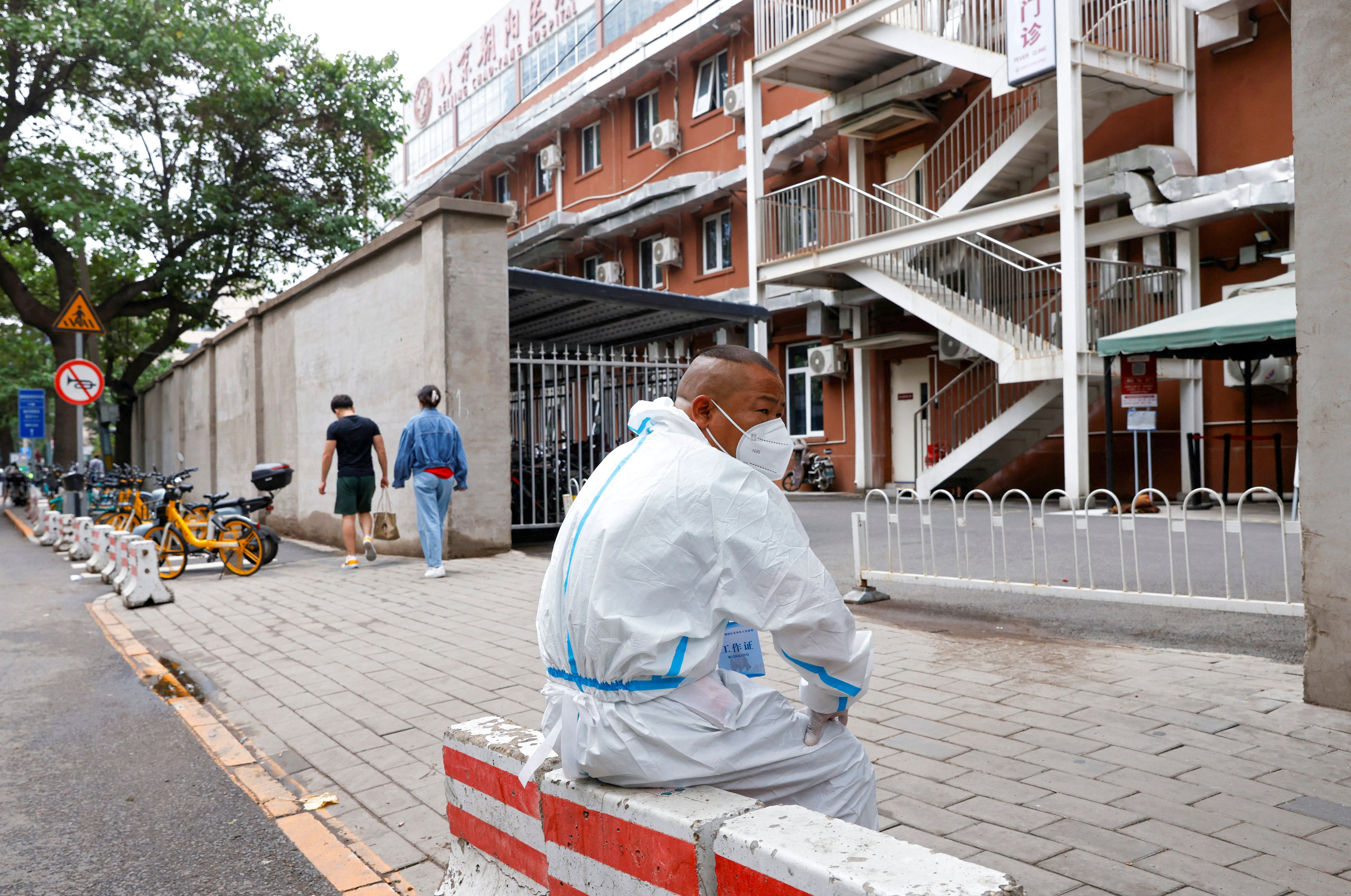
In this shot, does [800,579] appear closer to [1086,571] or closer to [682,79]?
[1086,571]

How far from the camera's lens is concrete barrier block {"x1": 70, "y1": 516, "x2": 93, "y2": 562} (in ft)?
44.4

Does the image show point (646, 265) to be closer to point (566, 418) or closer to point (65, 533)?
point (566, 418)

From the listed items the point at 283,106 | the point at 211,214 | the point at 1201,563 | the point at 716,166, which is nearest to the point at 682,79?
the point at 716,166

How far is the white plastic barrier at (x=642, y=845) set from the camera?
65.2 inches

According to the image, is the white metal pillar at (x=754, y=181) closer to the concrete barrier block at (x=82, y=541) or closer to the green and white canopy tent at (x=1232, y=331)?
the green and white canopy tent at (x=1232, y=331)

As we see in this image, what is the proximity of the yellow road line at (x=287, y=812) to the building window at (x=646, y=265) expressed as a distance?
21.5m

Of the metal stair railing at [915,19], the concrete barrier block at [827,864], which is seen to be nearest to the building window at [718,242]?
the metal stair railing at [915,19]

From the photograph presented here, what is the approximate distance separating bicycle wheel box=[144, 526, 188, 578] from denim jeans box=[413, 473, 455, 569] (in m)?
2.85

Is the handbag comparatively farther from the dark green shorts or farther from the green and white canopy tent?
the green and white canopy tent

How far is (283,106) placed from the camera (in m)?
24.1

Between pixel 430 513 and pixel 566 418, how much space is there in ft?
12.3

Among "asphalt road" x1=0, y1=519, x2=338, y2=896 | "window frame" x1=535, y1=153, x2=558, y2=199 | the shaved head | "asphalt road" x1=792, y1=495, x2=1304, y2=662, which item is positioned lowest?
"asphalt road" x1=0, y1=519, x2=338, y2=896

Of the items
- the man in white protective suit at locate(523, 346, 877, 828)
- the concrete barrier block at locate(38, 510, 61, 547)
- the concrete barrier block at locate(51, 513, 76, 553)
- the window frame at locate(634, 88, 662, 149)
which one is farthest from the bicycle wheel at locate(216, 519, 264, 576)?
the window frame at locate(634, 88, 662, 149)

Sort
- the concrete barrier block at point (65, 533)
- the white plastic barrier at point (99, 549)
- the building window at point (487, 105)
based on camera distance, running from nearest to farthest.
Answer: the white plastic barrier at point (99, 549), the concrete barrier block at point (65, 533), the building window at point (487, 105)
